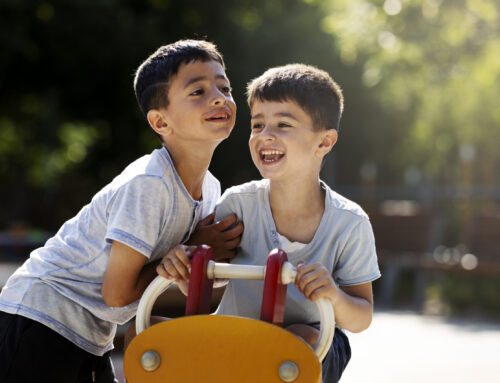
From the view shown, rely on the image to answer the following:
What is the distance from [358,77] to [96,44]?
16.0ft

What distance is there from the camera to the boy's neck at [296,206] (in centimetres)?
222

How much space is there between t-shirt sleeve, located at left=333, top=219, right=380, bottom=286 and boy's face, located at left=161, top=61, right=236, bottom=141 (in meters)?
0.55

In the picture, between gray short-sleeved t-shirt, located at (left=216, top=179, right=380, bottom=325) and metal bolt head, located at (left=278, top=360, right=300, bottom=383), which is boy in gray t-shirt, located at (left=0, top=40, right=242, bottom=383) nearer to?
gray short-sleeved t-shirt, located at (left=216, top=179, right=380, bottom=325)

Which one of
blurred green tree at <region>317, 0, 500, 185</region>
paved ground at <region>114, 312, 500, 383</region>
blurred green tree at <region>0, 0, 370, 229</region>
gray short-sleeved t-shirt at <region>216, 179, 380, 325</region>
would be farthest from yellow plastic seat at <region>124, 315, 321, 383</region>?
blurred green tree at <region>0, 0, 370, 229</region>

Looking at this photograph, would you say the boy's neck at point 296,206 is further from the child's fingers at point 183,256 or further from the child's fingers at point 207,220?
the child's fingers at point 183,256

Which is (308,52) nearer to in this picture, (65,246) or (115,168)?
(115,168)

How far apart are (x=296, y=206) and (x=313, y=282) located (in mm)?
535

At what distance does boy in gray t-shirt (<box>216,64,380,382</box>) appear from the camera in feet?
6.93

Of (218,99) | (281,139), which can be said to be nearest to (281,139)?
(281,139)

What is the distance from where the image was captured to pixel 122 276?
2066 mm

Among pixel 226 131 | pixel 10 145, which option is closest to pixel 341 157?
pixel 10 145

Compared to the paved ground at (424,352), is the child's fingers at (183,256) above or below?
above

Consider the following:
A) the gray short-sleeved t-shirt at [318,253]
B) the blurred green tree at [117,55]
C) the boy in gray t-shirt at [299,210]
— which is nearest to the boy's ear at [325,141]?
the boy in gray t-shirt at [299,210]

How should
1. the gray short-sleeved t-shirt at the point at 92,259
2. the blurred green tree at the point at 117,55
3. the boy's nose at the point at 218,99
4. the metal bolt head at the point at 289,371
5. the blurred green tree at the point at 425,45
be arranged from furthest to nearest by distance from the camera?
the blurred green tree at the point at 117,55 → the blurred green tree at the point at 425,45 → the boy's nose at the point at 218,99 → the gray short-sleeved t-shirt at the point at 92,259 → the metal bolt head at the point at 289,371
